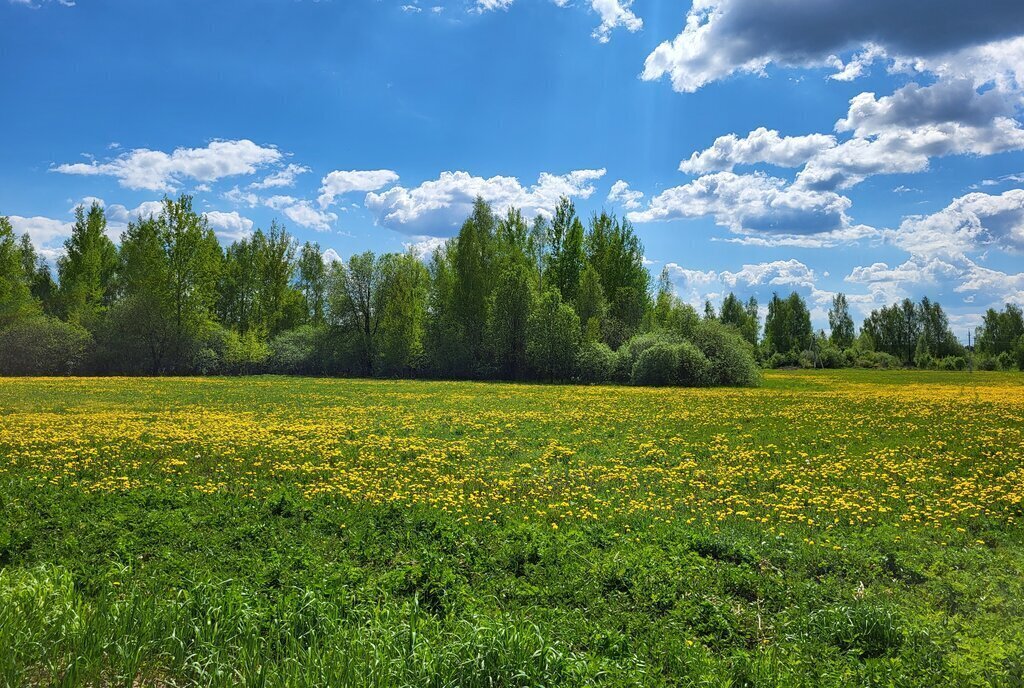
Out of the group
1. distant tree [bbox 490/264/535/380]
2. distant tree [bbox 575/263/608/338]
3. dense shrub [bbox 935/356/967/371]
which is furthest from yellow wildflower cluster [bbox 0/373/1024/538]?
dense shrub [bbox 935/356/967/371]

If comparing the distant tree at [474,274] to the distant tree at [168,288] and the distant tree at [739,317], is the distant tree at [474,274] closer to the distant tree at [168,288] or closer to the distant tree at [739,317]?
the distant tree at [168,288]

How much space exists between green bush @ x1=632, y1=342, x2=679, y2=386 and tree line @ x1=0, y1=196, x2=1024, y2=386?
109 mm

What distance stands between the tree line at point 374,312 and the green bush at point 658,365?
0.36 feet

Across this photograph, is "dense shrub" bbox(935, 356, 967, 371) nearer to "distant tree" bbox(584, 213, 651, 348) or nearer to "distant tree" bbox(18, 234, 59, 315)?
"distant tree" bbox(584, 213, 651, 348)

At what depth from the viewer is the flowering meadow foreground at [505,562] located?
4906mm

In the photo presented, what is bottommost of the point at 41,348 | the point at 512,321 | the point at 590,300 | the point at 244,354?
the point at 244,354

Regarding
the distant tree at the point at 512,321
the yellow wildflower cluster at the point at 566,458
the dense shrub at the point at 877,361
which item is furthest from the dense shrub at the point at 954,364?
the yellow wildflower cluster at the point at 566,458

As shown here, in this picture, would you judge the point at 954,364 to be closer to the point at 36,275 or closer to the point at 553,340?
the point at 553,340

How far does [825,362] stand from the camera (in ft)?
333

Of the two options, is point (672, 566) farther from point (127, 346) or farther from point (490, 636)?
point (127, 346)

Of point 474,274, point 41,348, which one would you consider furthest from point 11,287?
point 474,274

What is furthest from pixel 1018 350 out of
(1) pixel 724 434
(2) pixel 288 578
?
(2) pixel 288 578

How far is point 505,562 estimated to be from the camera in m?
7.36

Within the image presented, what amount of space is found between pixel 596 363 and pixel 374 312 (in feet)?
92.3
